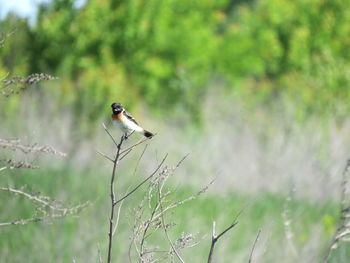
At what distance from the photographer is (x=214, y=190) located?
39.4ft

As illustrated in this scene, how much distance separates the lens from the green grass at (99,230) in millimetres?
6672

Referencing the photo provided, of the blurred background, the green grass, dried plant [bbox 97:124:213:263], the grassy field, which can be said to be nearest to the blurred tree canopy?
the blurred background

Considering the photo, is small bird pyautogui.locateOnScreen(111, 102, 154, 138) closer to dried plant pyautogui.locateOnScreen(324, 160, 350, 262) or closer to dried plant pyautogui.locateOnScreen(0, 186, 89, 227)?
dried plant pyautogui.locateOnScreen(0, 186, 89, 227)

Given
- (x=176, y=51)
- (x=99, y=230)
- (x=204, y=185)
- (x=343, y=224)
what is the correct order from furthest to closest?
(x=176, y=51), (x=204, y=185), (x=99, y=230), (x=343, y=224)

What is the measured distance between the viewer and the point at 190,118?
1717cm

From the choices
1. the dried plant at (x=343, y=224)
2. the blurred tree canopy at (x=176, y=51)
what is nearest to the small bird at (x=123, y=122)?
the dried plant at (x=343, y=224)

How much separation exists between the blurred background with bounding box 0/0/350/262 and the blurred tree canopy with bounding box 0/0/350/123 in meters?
0.04

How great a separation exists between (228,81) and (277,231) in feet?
51.2

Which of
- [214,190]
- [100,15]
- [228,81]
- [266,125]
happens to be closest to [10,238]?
[214,190]

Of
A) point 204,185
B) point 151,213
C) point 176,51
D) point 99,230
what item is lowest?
point 151,213

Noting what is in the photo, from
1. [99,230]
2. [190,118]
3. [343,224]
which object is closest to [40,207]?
[343,224]

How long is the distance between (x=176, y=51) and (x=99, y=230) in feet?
49.0

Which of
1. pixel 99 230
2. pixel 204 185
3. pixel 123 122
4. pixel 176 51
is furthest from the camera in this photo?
pixel 176 51

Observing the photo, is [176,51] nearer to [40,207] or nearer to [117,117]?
[117,117]
